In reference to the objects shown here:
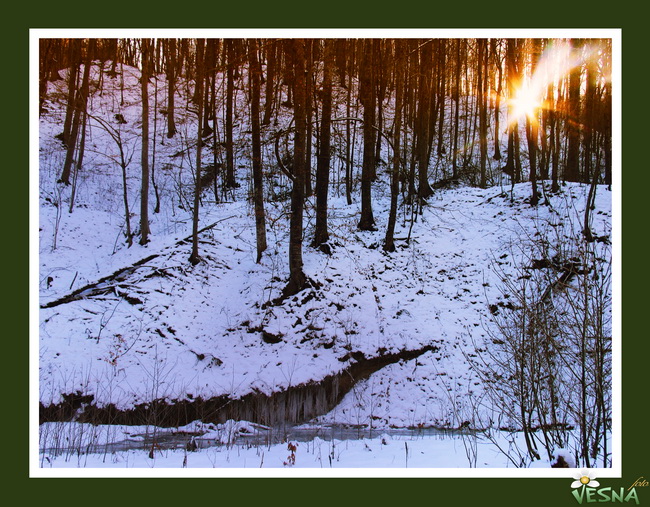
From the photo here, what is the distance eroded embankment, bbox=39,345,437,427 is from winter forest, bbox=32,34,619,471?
4 centimetres

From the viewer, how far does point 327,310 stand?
9203 millimetres

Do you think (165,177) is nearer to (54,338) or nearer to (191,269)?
(191,269)

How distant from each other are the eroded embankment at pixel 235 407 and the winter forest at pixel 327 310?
39 mm

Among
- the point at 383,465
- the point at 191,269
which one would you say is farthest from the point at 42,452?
the point at 191,269

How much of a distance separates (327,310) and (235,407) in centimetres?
306

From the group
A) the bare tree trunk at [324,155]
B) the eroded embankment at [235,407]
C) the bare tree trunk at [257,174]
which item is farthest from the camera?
the bare tree trunk at [257,174]

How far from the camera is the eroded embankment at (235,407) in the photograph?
6.50 meters

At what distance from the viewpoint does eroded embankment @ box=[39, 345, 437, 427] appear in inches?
256

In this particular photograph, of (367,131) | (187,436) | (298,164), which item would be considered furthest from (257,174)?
(187,436)

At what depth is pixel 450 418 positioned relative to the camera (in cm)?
729

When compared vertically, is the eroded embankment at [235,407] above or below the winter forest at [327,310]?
below

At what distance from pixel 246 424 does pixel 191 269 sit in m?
4.73
